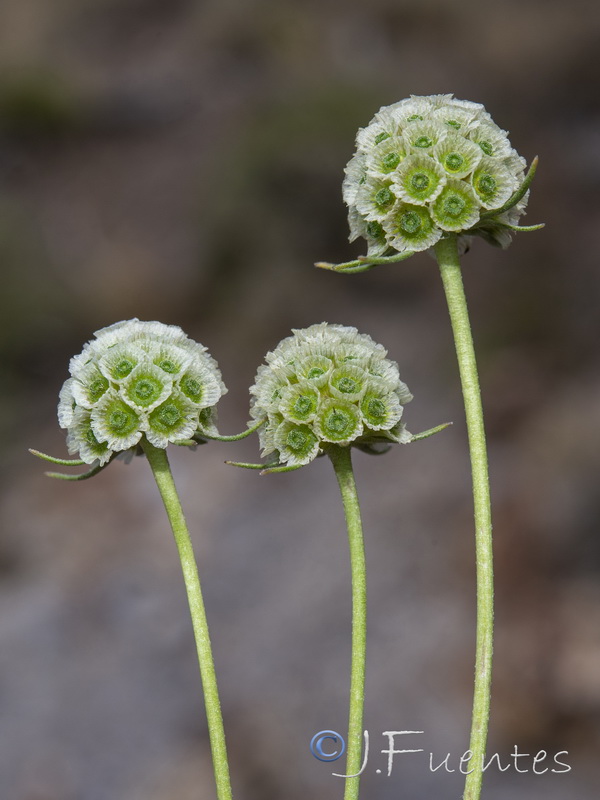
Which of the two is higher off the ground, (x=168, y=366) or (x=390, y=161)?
(x=390, y=161)

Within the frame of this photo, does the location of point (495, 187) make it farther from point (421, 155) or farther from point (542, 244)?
point (542, 244)

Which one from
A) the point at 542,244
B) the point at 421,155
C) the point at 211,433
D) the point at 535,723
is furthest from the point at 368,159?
the point at 542,244

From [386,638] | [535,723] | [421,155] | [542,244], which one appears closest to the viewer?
[421,155]

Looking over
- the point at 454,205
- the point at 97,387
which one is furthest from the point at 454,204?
the point at 97,387

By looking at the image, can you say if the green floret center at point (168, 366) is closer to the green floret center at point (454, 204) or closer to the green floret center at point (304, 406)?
the green floret center at point (304, 406)

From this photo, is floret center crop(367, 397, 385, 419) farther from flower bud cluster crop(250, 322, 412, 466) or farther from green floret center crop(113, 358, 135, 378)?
green floret center crop(113, 358, 135, 378)

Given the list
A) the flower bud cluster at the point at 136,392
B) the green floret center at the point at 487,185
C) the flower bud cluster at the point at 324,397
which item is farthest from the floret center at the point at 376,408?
the green floret center at the point at 487,185

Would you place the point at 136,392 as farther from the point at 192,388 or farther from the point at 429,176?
the point at 429,176

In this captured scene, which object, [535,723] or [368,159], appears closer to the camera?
[368,159]
